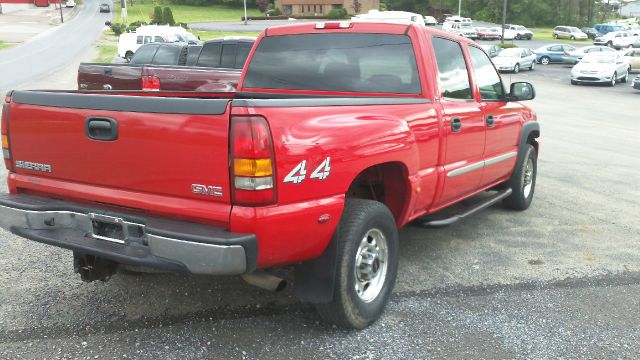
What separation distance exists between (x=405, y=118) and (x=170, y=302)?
204cm

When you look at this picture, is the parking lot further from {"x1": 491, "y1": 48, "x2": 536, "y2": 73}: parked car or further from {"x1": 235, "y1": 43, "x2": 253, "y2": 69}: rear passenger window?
{"x1": 491, "y1": 48, "x2": 536, "y2": 73}: parked car

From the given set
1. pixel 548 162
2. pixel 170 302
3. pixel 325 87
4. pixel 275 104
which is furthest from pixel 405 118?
pixel 548 162

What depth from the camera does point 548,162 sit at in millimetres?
9453

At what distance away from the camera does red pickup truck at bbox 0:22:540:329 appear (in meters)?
2.79

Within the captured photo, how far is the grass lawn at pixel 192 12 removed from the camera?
86.0 meters

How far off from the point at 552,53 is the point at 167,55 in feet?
105

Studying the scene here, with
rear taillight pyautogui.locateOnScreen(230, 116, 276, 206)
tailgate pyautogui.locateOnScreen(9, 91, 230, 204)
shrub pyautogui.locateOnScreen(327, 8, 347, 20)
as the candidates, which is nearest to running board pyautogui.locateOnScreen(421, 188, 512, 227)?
rear taillight pyautogui.locateOnScreen(230, 116, 276, 206)

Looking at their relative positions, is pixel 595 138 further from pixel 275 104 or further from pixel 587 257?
pixel 275 104

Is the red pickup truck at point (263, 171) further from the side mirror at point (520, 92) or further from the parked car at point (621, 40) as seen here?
the parked car at point (621, 40)

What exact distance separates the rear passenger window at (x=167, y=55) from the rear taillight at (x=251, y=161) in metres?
14.6

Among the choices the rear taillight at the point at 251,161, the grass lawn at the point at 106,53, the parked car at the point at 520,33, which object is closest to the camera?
the rear taillight at the point at 251,161

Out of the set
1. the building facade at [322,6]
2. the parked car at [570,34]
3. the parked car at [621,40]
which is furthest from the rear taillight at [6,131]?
the building facade at [322,6]

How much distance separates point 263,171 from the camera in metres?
2.77

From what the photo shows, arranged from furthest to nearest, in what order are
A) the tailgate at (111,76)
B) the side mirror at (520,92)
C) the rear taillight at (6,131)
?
the tailgate at (111,76) → the side mirror at (520,92) → the rear taillight at (6,131)
